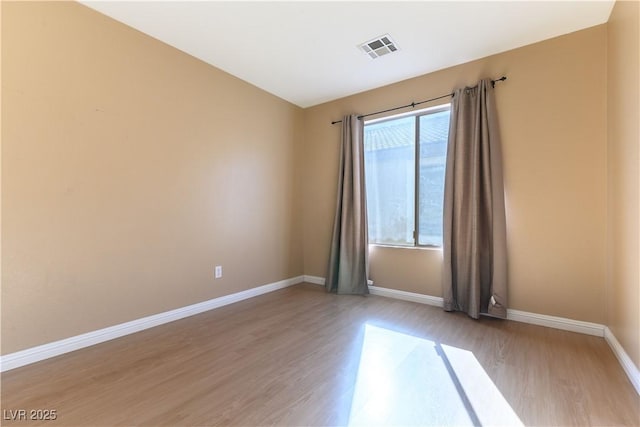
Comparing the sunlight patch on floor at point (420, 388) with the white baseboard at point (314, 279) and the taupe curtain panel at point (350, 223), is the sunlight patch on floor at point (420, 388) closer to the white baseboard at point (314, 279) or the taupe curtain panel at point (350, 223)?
the taupe curtain panel at point (350, 223)

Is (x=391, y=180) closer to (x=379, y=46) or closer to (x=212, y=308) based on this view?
(x=379, y=46)

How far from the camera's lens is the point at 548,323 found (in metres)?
2.56

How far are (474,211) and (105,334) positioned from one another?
3386 mm

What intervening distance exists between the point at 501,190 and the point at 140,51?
3.48 metres

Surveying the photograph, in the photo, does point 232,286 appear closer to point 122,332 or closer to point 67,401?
point 122,332

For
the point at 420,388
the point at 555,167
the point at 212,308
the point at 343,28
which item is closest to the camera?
the point at 420,388

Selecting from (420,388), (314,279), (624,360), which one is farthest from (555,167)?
(314,279)

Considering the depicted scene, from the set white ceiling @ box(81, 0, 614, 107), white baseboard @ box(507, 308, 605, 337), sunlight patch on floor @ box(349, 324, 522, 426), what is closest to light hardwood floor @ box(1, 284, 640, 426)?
sunlight patch on floor @ box(349, 324, 522, 426)

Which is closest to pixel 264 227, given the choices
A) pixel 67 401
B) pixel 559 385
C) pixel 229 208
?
pixel 229 208

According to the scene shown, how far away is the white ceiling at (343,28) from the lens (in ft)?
7.20

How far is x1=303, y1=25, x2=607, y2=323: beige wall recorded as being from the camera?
7.82ft

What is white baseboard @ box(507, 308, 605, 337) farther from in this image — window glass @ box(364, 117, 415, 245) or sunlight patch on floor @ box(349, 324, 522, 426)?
window glass @ box(364, 117, 415, 245)

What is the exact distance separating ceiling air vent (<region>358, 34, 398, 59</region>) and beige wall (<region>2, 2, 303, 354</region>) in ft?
4.91

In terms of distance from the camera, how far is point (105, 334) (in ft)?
7.37
